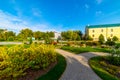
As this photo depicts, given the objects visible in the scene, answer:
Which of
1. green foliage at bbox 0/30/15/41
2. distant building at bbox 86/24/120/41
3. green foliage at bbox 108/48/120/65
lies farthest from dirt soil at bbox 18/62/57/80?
distant building at bbox 86/24/120/41

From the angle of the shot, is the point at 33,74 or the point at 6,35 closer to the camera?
the point at 33,74

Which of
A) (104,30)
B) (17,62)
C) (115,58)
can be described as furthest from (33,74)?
(104,30)

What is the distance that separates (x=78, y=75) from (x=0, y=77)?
3.89 meters

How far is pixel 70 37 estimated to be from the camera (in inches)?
2544

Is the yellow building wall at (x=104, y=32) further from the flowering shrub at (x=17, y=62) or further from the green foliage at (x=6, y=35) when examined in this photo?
the flowering shrub at (x=17, y=62)

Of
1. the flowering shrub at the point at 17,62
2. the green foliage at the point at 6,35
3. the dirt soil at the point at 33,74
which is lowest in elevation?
the dirt soil at the point at 33,74

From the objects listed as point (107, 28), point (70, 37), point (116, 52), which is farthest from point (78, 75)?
point (107, 28)

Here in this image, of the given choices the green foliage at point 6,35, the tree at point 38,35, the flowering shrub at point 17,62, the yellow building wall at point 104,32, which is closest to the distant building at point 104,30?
the yellow building wall at point 104,32

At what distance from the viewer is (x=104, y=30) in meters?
66.2

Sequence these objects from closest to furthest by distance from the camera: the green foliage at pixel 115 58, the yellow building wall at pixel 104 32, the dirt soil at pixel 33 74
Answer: the dirt soil at pixel 33 74, the green foliage at pixel 115 58, the yellow building wall at pixel 104 32

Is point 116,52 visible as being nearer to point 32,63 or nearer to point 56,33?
point 32,63

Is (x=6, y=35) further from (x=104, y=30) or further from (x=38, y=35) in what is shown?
(x=104, y=30)

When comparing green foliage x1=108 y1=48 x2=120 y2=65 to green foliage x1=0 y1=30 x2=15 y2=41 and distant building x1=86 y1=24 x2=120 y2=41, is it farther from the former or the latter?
distant building x1=86 y1=24 x2=120 y2=41

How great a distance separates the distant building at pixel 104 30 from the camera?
62.8 metres
